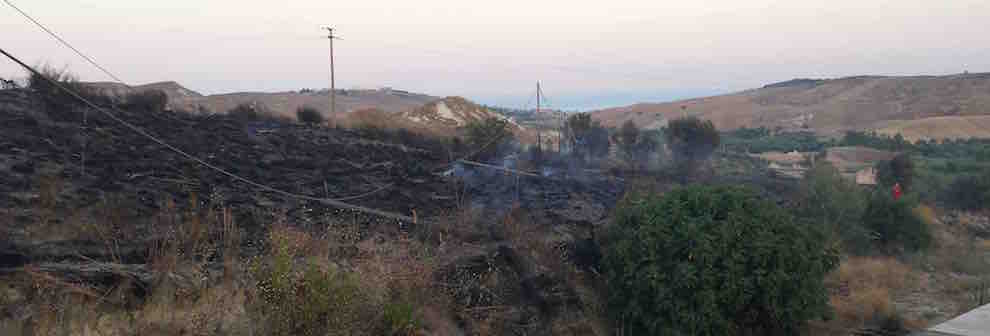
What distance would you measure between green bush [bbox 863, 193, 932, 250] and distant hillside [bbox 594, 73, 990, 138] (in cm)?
4777

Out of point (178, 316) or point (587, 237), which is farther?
point (587, 237)

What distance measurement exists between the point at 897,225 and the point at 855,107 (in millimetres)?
71698

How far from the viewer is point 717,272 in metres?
7.82

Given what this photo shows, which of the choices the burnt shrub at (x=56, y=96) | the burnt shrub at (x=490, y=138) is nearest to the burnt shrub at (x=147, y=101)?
the burnt shrub at (x=56, y=96)

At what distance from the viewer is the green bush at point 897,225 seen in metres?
17.5

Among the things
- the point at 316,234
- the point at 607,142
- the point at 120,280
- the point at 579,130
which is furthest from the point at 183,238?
the point at 579,130

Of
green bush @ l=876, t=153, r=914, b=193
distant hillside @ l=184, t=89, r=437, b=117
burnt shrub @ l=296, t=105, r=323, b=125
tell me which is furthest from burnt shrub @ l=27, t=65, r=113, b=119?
distant hillside @ l=184, t=89, r=437, b=117

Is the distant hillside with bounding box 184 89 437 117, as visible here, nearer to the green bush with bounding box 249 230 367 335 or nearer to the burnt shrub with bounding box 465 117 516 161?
the burnt shrub with bounding box 465 117 516 161

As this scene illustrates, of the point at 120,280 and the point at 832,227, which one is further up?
the point at 120,280

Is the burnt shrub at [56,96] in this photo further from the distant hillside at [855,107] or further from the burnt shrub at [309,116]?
the distant hillside at [855,107]

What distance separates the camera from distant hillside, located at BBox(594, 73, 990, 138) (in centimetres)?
6956

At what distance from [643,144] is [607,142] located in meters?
1.63

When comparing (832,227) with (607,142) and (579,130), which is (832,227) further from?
(579,130)

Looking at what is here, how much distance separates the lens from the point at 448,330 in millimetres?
6926
